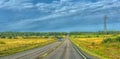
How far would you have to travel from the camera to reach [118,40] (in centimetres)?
7256

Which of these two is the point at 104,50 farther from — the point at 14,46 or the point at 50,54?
the point at 14,46

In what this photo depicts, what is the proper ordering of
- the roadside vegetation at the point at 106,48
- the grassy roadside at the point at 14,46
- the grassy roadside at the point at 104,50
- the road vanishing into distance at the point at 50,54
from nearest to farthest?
the road vanishing into distance at the point at 50,54 < the grassy roadside at the point at 104,50 < the roadside vegetation at the point at 106,48 < the grassy roadside at the point at 14,46

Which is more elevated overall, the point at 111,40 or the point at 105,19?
the point at 105,19

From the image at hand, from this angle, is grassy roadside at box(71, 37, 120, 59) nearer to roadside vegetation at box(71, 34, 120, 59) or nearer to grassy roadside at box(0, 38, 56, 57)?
roadside vegetation at box(71, 34, 120, 59)

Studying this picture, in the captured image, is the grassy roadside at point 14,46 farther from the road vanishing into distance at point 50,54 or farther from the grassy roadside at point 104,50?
the grassy roadside at point 104,50

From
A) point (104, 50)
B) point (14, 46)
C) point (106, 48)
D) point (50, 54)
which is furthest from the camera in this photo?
point (14, 46)

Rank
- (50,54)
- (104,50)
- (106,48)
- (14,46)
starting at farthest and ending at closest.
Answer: (14,46) → (106,48) → (104,50) → (50,54)

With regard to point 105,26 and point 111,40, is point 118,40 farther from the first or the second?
point 105,26

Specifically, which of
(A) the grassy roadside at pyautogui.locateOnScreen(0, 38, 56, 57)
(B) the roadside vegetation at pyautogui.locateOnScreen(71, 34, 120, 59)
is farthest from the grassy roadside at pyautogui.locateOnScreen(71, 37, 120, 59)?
(A) the grassy roadside at pyautogui.locateOnScreen(0, 38, 56, 57)

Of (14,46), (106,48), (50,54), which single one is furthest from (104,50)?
(14,46)

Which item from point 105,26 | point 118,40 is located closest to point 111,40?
point 118,40

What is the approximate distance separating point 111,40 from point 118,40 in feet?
12.4

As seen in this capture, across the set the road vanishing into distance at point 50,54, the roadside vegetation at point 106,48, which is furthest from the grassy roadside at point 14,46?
the roadside vegetation at point 106,48

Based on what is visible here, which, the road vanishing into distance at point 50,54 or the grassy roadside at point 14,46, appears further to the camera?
the grassy roadside at point 14,46
